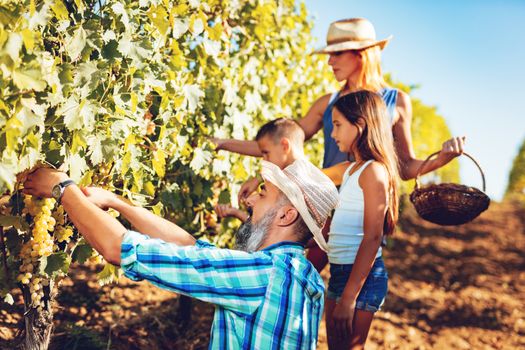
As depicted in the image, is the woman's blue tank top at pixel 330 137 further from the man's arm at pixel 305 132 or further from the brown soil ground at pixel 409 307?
the brown soil ground at pixel 409 307

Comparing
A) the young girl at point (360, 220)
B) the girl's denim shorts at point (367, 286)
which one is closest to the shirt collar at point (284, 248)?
the young girl at point (360, 220)

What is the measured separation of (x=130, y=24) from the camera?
255 cm

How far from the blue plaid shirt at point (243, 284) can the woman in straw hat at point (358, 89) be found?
1386 millimetres

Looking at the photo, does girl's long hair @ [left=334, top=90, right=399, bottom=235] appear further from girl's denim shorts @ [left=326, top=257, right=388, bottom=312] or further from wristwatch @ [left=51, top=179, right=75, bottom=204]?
wristwatch @ [left=51, top=179, right=75, bottom=204]

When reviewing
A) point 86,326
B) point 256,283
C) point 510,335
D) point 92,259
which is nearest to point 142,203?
point 92,259

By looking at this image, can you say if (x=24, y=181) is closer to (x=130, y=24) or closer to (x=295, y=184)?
(x=130, y=24)

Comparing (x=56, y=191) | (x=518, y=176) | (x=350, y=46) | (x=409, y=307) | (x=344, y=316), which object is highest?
(x=350, y=46)

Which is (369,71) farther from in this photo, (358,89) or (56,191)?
(56,191)

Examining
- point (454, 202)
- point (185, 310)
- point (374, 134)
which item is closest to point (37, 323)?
point (185, 310)

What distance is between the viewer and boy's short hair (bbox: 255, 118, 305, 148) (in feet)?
12.3

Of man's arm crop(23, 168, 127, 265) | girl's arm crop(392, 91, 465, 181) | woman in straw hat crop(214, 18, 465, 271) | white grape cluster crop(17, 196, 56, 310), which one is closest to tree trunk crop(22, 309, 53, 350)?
white grape cluster crop(17, 196, 56, 310)

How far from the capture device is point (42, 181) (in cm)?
219

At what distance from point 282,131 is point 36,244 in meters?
1.80

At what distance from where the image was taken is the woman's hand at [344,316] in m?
2.75
